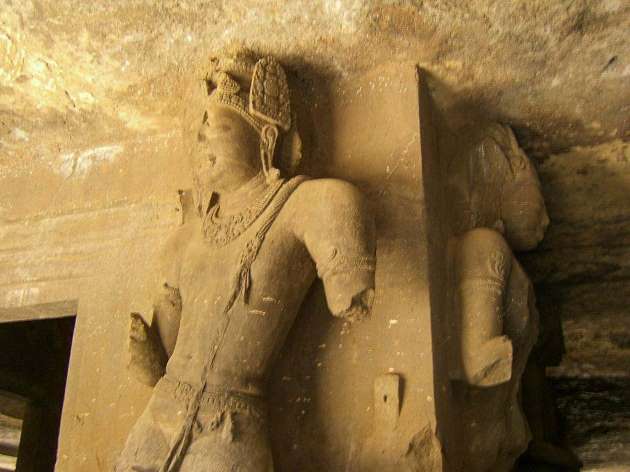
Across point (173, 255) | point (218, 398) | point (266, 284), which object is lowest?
point (218, 398)

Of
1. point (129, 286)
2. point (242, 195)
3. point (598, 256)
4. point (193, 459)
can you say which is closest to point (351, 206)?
point (242, 195)

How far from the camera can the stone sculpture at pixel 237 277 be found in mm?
2053

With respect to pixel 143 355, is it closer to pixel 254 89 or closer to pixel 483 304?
pixel 254 89

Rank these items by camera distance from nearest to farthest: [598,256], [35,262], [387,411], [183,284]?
[387,411]
[183,284]
[35,262]
[598,256]

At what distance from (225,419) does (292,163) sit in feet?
3.06

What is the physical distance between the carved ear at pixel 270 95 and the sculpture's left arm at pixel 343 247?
1.44 ft

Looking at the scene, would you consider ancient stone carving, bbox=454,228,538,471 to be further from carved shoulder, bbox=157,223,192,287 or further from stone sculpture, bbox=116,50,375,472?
carved shoulder, bbox=157,223,192,287

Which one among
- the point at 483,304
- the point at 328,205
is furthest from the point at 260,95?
the point at 483,304

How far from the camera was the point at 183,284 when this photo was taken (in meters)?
2.38

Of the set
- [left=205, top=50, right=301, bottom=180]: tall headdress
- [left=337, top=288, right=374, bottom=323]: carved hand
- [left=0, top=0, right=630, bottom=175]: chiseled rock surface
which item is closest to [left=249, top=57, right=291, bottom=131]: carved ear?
[left=205, top=50, right=301, bottom=180]: tall headdress

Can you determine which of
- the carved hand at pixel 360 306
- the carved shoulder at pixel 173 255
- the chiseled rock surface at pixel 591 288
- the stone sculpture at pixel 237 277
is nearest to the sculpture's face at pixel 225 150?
the stone sculpture at pixel 237 277

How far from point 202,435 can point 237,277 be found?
1.54 ft

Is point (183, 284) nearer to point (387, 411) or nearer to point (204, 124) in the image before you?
point (204, 124)

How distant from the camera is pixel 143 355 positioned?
233cm
